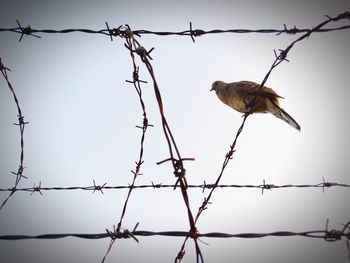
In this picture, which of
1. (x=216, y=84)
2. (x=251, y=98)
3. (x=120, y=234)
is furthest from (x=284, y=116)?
(x=120, y=234)

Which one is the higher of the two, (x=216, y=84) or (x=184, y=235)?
(x=216, y=84)

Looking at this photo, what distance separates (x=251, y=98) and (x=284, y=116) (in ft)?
2.07

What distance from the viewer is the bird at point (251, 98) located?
11.5 feet

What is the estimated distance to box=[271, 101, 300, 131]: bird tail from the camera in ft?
10.8

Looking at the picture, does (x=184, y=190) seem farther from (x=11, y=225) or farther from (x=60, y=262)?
(x=11, y=225)

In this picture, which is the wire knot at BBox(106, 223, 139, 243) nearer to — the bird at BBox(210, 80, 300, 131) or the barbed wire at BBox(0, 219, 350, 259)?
the barbed wire at BBox(0, 219, 350, 259)

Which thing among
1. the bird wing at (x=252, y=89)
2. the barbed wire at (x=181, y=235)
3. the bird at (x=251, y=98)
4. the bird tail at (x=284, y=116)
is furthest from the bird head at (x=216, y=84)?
the barbed wire at (x=181, y=235)

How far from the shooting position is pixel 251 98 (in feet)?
13.0

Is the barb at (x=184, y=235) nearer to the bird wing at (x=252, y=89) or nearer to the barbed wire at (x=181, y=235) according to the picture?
the barbed wire at (x=181, y=235)

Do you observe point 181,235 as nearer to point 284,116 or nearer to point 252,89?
point 284,116

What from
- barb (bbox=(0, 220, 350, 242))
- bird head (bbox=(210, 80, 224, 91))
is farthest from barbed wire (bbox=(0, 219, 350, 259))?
bird head (bbox=(210, 80, 224, 91))

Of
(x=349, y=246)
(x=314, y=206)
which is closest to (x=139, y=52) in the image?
(x=349, y=246)

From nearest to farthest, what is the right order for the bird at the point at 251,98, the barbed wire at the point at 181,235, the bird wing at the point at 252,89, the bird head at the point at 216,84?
the barbed wire at the point at 181,235
the bird at the point at 251,98
the bird wing at the point at 252,89
the bird head at the point at 216,84

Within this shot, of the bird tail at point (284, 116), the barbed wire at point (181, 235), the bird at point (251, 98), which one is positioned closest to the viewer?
the barbed wire at point (181, 235)
